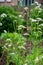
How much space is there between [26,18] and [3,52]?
17.7ft

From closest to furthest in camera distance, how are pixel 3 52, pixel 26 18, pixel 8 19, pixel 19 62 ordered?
1. pixel 19 62
2. pixel 3 52
3. pixel 8 19
4. pixel 26 18

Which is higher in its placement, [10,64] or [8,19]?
[10,64]

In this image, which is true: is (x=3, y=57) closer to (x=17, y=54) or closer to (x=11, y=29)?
(x=17, y=54)

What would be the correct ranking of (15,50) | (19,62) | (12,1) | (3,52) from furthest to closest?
(12,1) → (3,52) → (15,50) → (19,62)

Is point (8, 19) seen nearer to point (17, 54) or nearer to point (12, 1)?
point (17, 54)

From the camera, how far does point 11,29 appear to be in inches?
403

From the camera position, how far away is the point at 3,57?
6281 millimetres

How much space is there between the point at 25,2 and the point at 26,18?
1037cm

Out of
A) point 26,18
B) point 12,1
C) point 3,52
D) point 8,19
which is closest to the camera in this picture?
point 3,52

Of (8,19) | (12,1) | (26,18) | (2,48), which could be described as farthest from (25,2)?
(2,48)

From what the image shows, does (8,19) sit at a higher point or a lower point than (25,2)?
higher

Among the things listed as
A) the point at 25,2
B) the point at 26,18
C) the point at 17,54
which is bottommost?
the point at 25,2

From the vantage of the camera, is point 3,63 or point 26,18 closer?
point 3,63

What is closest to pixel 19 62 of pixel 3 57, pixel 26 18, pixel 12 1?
pixel 3 57
